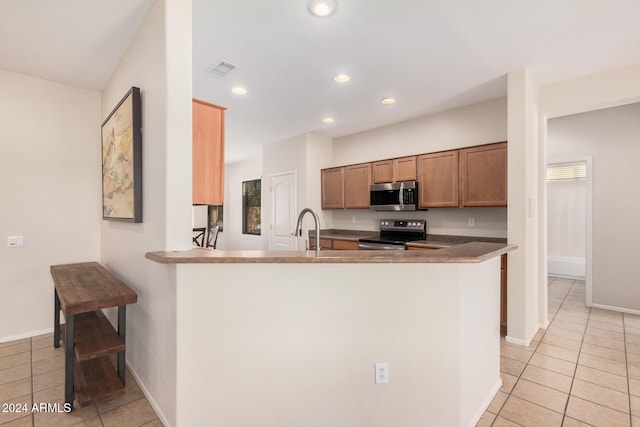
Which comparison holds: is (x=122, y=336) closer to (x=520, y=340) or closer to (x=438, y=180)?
(x=520, y=340)

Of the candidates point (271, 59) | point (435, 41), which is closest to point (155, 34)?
point (271, 59)

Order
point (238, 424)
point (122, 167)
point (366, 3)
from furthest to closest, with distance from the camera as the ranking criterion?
point (122, 167), point (366, 3), point (238, 424)

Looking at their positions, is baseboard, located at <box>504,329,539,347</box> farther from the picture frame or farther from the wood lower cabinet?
the picture frame

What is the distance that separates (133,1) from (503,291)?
4.05m

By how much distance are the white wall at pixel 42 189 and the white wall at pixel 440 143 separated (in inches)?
149

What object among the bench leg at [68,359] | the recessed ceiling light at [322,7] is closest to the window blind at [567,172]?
the recessed ceiling light at [322,7]

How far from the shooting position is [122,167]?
96.3 inches

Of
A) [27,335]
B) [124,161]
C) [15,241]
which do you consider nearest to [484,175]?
[124,161]

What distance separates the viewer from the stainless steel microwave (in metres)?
4.29

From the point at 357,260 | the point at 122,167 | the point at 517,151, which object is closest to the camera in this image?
the point at 357,260

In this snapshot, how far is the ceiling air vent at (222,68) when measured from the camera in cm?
281

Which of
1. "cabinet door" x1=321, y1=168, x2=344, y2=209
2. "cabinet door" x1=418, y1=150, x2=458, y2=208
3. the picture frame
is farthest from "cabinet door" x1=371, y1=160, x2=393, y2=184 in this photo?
the picture frame

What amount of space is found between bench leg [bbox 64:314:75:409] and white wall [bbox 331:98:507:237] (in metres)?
4.12

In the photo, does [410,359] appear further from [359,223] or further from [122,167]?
[359,223]
